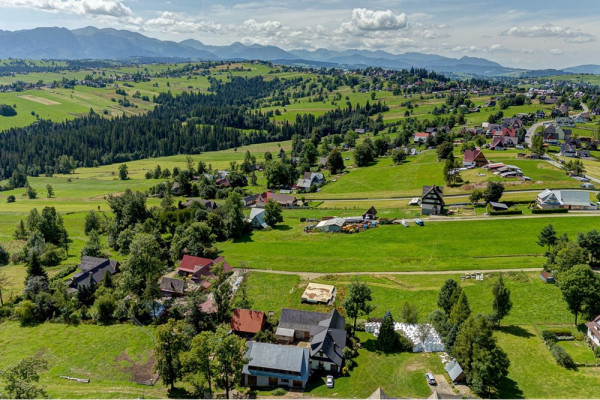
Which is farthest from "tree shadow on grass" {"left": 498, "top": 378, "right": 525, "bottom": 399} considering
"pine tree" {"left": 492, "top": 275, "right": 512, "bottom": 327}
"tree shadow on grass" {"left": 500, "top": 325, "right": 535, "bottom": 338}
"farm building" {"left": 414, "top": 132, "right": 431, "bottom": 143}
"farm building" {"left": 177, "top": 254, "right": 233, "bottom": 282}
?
"farm building" {"left": 414, "top": 132, "right": 431, "bottom": 143}

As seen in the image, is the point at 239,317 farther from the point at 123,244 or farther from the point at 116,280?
the point at 123,244

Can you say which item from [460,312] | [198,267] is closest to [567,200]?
[460,312]

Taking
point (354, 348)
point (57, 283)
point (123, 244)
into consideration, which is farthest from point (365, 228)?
point (57, 283)

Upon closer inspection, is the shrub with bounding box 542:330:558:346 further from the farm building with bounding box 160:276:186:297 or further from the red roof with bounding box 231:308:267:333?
the farm building with bounding box 160:276:186:297

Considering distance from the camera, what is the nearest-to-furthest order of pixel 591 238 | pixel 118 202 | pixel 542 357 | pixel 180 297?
pixel 542 357 < pixel 591 238 < pixel 180 297 < pixel 118 202

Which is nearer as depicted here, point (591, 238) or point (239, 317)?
point (239, 317)

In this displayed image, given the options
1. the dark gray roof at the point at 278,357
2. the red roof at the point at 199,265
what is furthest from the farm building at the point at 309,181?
the dark gray roof at the point at 278,357

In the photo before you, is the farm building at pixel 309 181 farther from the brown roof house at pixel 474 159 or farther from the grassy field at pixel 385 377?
the grassy field at pixel 385 377
